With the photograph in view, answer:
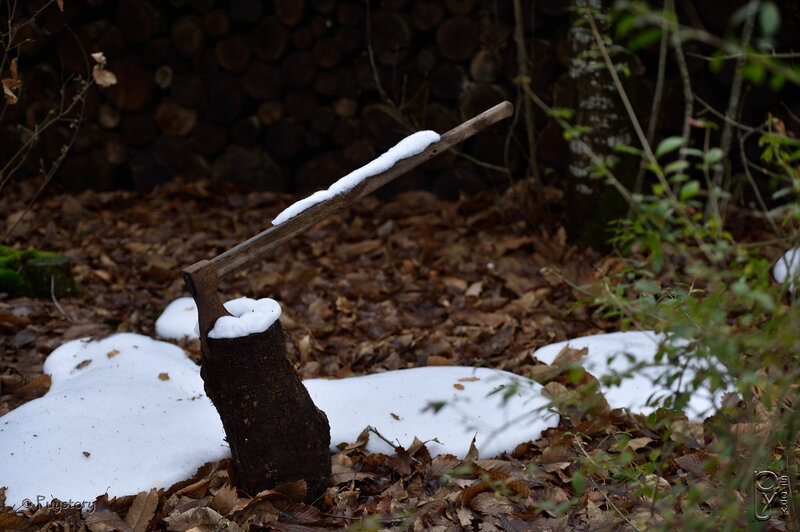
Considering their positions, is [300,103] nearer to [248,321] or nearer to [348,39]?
[348,39]

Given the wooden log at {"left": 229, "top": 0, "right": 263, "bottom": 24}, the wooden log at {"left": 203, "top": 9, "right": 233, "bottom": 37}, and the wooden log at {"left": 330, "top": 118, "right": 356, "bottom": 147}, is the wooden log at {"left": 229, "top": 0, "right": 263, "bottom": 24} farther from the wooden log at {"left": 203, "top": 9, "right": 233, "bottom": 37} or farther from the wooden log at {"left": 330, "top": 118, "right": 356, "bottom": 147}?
the wooden log at {"left": 330, "top": 118, "right": 356, "bottom": 147}

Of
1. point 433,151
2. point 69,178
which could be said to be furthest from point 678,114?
point 69,178

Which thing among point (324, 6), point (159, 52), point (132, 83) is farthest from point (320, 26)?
point (132, 83)

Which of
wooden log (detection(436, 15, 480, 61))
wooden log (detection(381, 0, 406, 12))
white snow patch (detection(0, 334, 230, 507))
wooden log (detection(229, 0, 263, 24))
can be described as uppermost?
wooden log (detection(229, 0, 263, 24))

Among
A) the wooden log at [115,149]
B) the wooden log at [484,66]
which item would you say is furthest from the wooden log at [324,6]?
the wooden log at [115,149]

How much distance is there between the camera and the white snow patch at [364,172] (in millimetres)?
2156

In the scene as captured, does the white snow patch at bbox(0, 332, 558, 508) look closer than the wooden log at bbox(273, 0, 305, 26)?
Yes

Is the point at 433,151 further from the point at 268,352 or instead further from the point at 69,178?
the point at 69,178

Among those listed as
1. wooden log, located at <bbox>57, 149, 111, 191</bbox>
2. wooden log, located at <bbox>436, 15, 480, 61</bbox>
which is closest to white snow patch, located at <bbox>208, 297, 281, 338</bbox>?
wooden log, located at <bbox>436, 15, 480, 61</bbox>

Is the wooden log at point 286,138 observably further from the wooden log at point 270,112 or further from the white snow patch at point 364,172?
the white snow patch at point 364,172

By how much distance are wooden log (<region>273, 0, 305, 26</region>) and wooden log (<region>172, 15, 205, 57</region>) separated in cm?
73

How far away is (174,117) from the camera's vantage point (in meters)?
6.07

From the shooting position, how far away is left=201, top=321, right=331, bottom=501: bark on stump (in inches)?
82.9

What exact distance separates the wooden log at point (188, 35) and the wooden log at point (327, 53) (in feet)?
3.33
